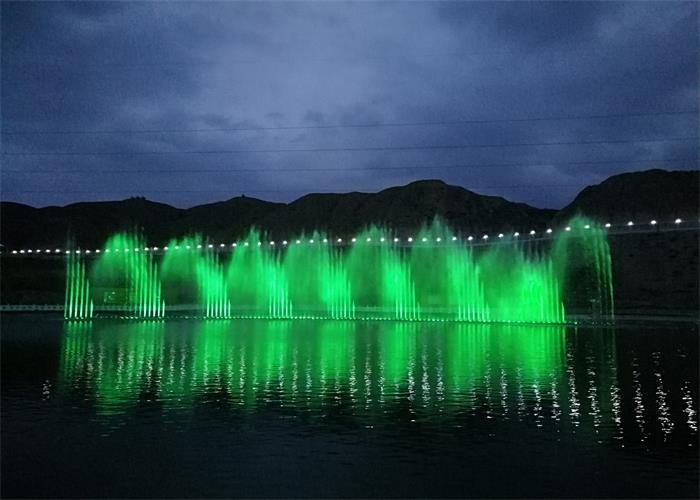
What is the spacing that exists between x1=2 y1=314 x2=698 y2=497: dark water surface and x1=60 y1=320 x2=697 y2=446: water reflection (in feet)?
0.35

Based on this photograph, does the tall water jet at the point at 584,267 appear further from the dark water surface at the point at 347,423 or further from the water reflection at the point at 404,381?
the dark water surface at the point at 347,423

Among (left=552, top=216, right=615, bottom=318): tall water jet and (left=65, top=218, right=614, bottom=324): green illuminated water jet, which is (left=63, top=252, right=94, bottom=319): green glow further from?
(left=552, top=216, right=615, bottom=318): tall water jet

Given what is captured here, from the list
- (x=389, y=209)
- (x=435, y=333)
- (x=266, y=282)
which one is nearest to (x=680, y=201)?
(x=389, y=209)

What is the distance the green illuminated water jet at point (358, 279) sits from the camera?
7488 centimetres

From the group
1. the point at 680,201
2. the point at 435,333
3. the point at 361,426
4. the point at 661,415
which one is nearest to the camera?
the point at 361,426

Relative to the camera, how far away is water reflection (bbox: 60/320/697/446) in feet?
55.5

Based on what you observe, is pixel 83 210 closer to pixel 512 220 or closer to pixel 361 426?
pixel 512 220

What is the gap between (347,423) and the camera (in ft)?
52.5

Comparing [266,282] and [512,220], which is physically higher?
[512,220]

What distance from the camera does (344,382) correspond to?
2209 cm

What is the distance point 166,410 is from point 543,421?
10329 millimetres

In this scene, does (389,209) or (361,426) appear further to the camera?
(389,209)

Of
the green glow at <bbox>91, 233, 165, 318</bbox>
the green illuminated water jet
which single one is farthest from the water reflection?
the green glow at <bbox>91, 233, 165, 318</bbox>

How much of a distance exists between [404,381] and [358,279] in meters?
84.7
